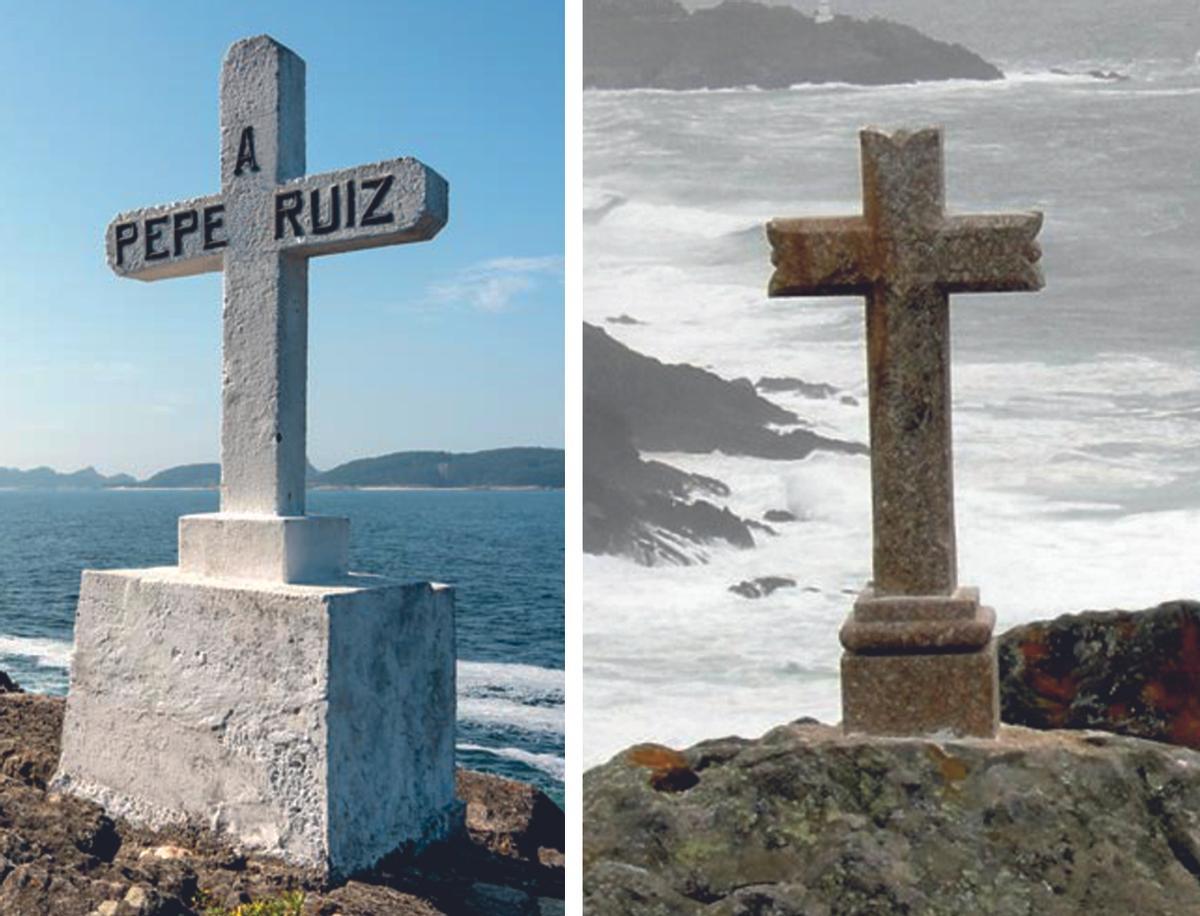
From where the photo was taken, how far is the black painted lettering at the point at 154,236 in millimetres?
4578

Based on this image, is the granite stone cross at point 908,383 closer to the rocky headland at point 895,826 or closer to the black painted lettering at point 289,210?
the rocky headland at point 895,826

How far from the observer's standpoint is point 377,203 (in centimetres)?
397

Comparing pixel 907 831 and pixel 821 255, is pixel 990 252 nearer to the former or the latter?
pixel 821 255

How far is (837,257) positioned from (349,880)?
2483mm

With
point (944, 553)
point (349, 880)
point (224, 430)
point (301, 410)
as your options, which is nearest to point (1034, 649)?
point (944, 553)

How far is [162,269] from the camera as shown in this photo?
4.62m

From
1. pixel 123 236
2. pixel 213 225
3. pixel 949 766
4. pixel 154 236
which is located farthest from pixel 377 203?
pixel 949 766

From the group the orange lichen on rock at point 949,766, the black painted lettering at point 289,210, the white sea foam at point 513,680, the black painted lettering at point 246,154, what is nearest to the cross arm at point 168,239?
the black painted lettering at point 246,154

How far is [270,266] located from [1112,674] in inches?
129

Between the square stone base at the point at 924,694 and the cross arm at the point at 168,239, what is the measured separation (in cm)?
284

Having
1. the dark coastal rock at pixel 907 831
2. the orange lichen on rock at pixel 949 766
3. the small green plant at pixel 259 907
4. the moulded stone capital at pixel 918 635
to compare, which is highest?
the moulded stone capital at pixel 918 635

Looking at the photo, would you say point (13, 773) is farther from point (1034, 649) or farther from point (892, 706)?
point (1034, 649)

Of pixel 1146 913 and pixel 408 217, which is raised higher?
A: pixel 408 217

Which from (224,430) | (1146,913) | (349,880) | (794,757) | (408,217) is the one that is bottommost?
(349,880)
